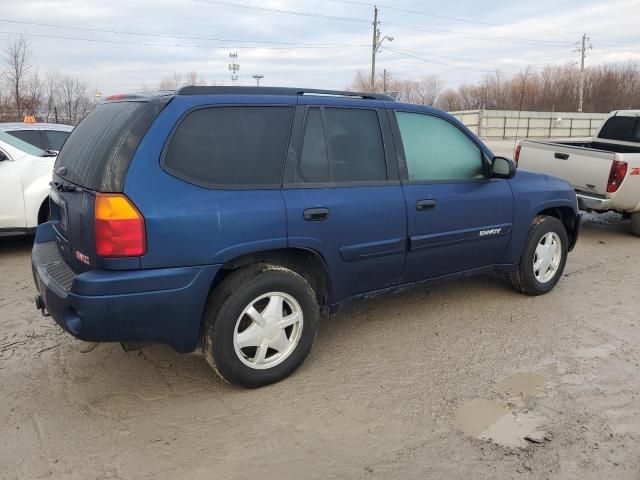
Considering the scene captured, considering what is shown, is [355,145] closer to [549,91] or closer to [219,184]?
[219,184]

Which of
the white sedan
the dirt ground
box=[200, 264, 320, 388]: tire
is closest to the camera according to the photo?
the dirt ground

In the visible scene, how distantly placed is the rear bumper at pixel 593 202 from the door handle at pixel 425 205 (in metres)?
4.12

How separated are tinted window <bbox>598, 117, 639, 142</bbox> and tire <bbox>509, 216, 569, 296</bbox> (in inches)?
195

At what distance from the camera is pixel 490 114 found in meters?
48.7

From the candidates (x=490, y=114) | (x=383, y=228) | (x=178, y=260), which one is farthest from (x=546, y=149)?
(x=490, y=114)

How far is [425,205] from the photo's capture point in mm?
3891

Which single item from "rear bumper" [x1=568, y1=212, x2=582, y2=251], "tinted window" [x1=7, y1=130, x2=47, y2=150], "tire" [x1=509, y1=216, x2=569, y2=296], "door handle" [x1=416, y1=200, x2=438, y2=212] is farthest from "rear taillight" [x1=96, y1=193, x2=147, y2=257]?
"tinted window" [x1=7, y1=130, x2=47, y2=150]

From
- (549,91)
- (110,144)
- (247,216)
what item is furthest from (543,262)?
(549,91)

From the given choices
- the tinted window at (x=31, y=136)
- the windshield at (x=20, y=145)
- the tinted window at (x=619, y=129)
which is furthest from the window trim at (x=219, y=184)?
the tinted window at (x=619, y=129)

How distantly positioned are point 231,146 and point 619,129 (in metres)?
8.22

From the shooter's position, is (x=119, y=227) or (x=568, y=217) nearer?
(x=119, y=227)

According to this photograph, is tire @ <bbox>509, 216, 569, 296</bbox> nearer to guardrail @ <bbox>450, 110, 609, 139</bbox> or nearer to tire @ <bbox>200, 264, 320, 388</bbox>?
tire @ <bbox>200, 264, 320, 388</bbox>

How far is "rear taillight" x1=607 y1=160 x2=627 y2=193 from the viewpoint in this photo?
6.86m

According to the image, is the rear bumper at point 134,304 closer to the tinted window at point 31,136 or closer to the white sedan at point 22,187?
the white sedan at point 22,187
